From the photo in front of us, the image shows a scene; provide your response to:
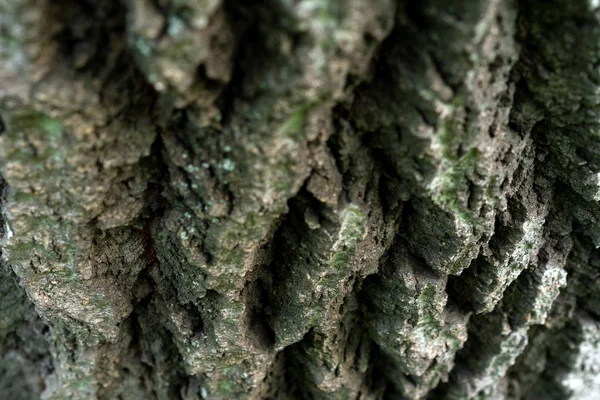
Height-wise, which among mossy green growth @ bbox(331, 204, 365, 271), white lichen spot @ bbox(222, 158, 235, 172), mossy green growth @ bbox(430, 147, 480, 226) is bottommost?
white lichen spot @ bbox(222, 158, 235, 172)

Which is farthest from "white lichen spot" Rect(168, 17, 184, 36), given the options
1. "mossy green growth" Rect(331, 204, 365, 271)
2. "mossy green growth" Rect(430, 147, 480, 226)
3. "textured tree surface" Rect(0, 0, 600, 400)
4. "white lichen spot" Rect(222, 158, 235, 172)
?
"mossy green growth" Rect(430, 147, 480, 226)

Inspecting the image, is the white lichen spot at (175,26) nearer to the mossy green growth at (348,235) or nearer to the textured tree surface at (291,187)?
the textured tree surface at (291,187)

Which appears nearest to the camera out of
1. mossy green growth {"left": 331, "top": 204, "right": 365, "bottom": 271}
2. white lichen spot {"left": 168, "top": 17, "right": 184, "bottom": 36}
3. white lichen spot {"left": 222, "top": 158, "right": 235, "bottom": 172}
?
white lichen spot {"left": 168, "top": 17, "right": 184, "bottom": 36}

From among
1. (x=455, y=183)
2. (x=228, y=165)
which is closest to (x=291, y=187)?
(x=228, y=165)

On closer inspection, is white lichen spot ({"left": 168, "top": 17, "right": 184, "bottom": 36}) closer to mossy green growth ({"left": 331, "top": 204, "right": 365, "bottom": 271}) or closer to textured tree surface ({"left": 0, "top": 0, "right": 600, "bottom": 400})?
textured tree surface ({"left": 0, "top": 0, "right": 600, "bottom": 400})

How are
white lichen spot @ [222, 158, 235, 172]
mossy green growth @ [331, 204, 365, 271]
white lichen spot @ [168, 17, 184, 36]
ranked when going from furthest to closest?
1. mossy green growth @ [331, 204, 365, 271]
2. white lichen spot @ [222, 158, 235, 172]
3. white lichen spot @ [168, 17, 184, 36]

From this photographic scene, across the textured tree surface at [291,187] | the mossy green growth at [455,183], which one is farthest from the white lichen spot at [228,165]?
the mossy green growth at [455,183]

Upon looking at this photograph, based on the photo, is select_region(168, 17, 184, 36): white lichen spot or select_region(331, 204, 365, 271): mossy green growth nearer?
select_region(168, 17, 184, 36): white lichen spot

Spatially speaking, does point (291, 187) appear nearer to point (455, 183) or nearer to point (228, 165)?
point (228, 165)

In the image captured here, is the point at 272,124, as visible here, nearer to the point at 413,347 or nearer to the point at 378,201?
the point at 378,201
